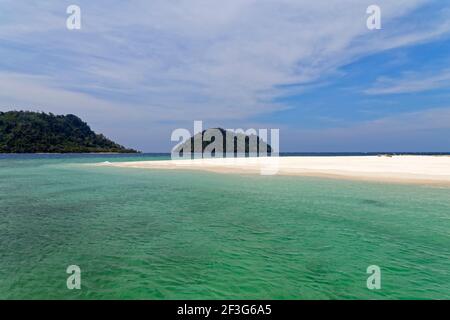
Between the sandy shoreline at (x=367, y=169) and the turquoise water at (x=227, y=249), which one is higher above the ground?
the sandy shoreline at (x=367, y=169)

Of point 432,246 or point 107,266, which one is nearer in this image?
point 107,266

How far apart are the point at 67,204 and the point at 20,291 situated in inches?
A: 508

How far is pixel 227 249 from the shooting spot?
9.92 m

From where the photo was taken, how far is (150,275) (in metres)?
→ 7.93

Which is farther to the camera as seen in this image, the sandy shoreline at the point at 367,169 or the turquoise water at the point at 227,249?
the sandy shoreline at the point at 367,169

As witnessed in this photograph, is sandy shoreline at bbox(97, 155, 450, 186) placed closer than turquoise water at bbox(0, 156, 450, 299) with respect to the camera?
No

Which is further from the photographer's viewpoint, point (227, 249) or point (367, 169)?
point (367, 169)

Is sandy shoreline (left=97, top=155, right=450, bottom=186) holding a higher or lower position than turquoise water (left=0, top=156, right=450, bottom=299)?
higher

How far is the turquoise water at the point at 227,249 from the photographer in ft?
23.5

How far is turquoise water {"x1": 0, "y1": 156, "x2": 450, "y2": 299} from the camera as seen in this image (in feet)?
23.5

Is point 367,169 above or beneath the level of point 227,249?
above
